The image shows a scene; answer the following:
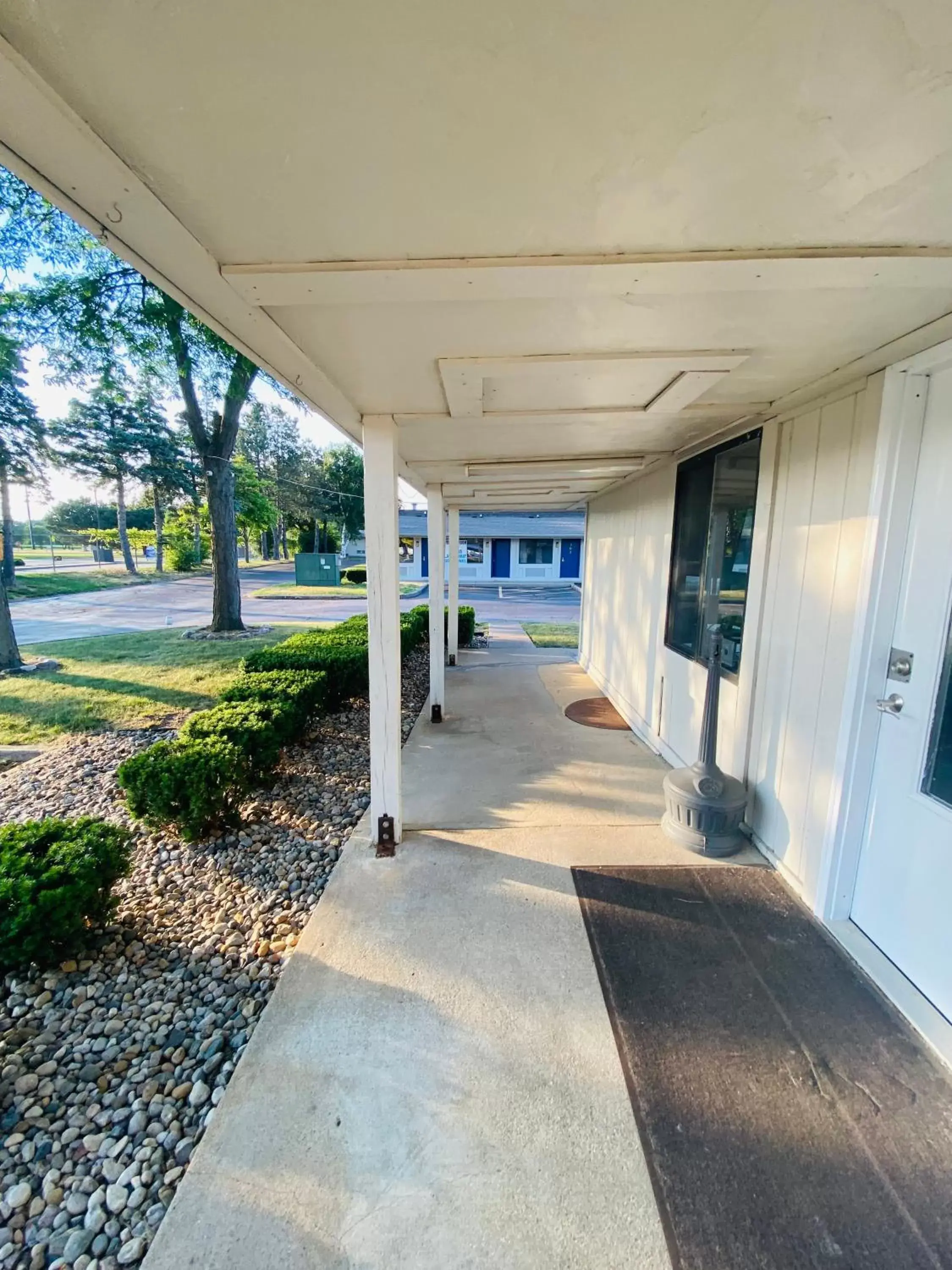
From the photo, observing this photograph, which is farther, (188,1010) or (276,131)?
(188,1010)

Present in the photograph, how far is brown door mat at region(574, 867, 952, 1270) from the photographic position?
1290 millimetres

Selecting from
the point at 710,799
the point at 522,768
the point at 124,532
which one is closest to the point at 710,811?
the point at 710,799

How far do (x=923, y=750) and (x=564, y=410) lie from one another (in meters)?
2.10

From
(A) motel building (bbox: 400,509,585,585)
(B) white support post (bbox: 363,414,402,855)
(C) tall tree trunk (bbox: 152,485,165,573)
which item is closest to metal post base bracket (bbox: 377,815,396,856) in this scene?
(B) white support post (bbox: 363,414,402,855)

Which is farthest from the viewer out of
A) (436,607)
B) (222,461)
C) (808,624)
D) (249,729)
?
(222,461)

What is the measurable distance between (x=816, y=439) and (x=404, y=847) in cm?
297

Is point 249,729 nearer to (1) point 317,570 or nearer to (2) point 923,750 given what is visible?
(2) point 923,750

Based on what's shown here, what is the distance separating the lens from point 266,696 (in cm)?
406

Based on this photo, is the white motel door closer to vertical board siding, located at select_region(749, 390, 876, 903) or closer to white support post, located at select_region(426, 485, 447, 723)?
vertical board siding, located at select_region(749, 390, 876, 903)

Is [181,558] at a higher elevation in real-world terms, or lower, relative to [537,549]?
lower

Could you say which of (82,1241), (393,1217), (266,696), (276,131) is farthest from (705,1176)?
(266,696)

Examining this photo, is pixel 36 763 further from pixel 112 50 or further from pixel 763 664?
pixel 763 664

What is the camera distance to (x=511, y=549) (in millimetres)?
24453

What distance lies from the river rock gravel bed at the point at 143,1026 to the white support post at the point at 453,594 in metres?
4.74
